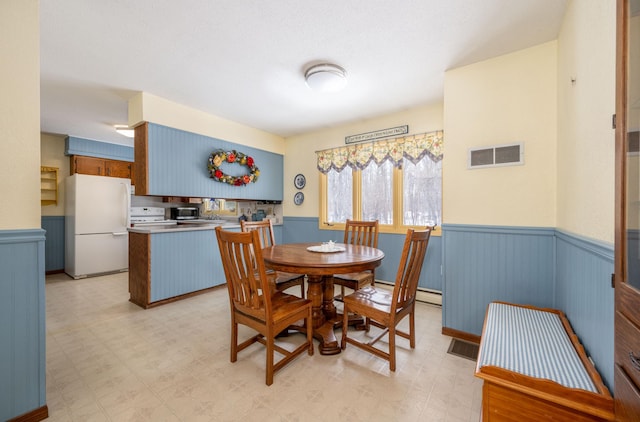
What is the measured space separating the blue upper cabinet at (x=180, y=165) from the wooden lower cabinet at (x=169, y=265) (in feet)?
1.86

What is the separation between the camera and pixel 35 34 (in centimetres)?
144

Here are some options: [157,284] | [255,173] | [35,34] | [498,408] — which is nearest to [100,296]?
[157,284]

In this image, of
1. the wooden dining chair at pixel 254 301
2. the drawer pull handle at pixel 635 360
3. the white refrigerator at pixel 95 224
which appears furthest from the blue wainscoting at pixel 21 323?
the white refrigerator at pixel 95 224

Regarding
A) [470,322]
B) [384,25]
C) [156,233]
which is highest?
[384,25]

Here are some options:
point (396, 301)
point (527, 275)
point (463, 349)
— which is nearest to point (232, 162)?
point (396, 301)

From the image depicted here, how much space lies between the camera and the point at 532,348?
133cm

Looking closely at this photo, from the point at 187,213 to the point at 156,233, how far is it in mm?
1849

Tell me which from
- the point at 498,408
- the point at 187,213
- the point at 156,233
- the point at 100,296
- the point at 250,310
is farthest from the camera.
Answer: the point at 187,213

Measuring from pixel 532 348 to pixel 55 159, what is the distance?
711 cm

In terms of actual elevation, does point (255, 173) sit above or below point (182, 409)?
above

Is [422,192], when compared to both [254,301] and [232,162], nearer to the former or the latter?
[254,301]

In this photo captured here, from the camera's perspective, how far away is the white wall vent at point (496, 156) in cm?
214

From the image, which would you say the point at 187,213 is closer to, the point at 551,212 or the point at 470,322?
the point at 470,322

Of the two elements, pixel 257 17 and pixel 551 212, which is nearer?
pixel 257 17
